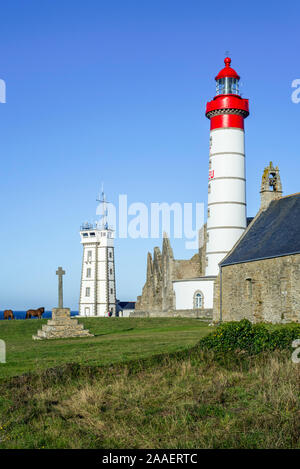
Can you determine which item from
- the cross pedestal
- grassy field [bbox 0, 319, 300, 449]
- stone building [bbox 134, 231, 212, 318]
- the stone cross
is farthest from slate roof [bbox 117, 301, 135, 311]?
grassy field [bbox 0, 319, 300, 449]

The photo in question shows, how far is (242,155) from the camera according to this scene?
38750 millimetres

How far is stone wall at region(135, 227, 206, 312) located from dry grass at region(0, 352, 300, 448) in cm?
2930

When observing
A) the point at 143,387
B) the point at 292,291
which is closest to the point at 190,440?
the point at 143,387

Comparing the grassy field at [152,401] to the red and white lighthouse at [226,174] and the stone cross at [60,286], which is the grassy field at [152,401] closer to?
the stone cross at [60,286]

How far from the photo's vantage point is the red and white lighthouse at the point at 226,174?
38.2m

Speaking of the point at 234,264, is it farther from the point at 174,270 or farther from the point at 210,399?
the point at 210,399

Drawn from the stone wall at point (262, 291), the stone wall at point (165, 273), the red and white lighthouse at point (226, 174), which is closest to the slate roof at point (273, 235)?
the stone wall at point (262, 291)

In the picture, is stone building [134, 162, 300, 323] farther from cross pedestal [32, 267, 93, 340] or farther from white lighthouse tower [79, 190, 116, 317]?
white lighthouse tower [79, 190, 116, 317]

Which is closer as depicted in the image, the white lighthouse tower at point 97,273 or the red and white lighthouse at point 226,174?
the red and white lighthouse at point 226,174

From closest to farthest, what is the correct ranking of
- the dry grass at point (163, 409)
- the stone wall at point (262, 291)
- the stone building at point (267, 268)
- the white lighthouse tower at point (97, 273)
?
the dry grass at point (163, 409), the stone wall at point (262, 291), the stone building at point (267, 268), the white lighthouse tower at point (97, 273)

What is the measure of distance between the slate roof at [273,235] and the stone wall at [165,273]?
1168 centimetres

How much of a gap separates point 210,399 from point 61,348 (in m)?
9.19

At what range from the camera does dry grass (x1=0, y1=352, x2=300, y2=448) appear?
28.1 feet

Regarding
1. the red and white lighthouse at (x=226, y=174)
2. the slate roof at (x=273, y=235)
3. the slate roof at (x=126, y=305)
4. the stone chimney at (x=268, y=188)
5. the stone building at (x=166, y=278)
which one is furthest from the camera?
the slate roof at (x=126, y=305)
